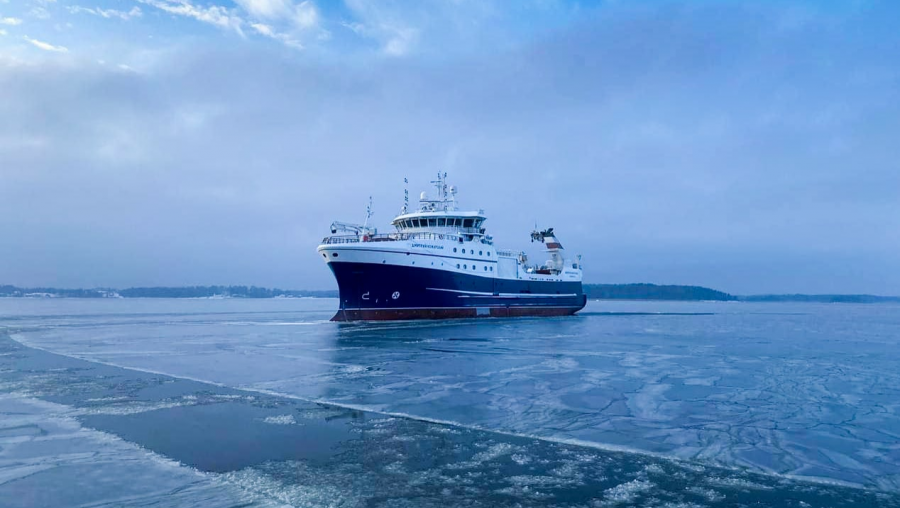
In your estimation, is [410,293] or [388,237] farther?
[388,237]

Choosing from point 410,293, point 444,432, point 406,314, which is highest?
point 410,293

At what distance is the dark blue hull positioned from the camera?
34188 millimetres

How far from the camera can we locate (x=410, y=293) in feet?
116

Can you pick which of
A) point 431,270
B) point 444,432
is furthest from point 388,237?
point 444,432

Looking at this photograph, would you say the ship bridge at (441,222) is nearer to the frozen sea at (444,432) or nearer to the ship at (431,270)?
the ship at (431,270)

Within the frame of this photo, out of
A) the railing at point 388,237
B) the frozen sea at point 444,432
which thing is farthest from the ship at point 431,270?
the frozen sea at point 444,432

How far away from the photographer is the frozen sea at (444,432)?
5.66 metres

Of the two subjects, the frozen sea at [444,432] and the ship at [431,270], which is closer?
the frozen sea at [444,432]

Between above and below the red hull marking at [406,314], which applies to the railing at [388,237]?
above

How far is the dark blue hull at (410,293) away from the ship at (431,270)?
0.06 meters

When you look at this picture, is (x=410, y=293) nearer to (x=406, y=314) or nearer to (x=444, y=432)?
(x=406, y=314)

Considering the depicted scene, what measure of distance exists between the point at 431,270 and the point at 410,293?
213 centimetres

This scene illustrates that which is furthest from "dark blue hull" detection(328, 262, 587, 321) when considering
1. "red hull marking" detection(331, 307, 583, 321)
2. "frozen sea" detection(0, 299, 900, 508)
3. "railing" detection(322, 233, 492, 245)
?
"frozen sea" detection(0, 299, 900, 508)

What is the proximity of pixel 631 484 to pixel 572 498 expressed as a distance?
89 cm
